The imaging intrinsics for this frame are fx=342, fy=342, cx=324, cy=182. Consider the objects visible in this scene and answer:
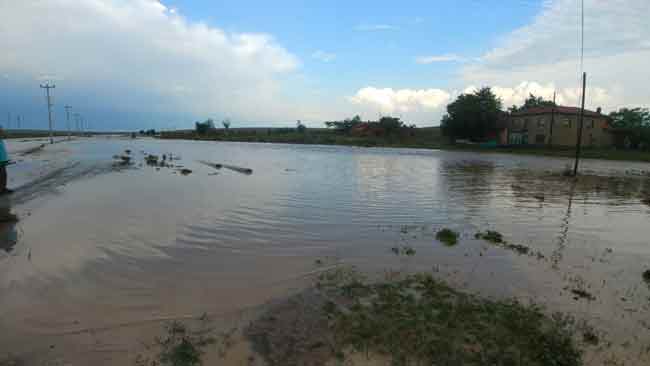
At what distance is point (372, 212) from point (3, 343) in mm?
10321

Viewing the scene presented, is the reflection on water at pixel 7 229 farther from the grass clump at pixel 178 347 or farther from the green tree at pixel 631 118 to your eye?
the green tree at pixel 631 118

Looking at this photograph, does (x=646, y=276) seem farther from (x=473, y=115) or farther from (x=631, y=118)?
(x=631, y=118)

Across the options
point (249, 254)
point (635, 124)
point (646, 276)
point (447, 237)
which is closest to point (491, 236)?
point (447, 237)

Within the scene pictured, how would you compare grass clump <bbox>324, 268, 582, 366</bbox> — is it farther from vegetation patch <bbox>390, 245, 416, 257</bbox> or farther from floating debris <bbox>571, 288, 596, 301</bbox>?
vegetation patch <bbox>390, 245, 416, 257</bbox>

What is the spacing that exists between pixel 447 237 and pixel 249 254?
5281mm

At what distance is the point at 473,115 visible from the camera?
6819 centimetres

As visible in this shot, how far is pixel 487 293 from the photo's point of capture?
5.96 m

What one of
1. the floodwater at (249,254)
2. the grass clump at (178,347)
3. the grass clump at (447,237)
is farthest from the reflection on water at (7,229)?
the grass clump at (447,237)

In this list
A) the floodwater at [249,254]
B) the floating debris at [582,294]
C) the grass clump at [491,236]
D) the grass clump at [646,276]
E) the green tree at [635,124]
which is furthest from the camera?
the green tree at [635,124]

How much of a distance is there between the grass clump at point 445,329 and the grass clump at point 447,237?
330 centimetres

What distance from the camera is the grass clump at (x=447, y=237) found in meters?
8.99

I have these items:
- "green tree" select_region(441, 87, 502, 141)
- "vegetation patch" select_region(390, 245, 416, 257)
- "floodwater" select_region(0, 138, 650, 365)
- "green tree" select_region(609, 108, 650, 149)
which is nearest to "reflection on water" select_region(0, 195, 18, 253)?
"floodwater" select_region(0, 138, 650, 365)

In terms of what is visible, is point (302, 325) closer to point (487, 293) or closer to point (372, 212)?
point (487, 293)

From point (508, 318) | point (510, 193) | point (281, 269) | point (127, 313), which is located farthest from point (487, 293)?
point (510, 193)
